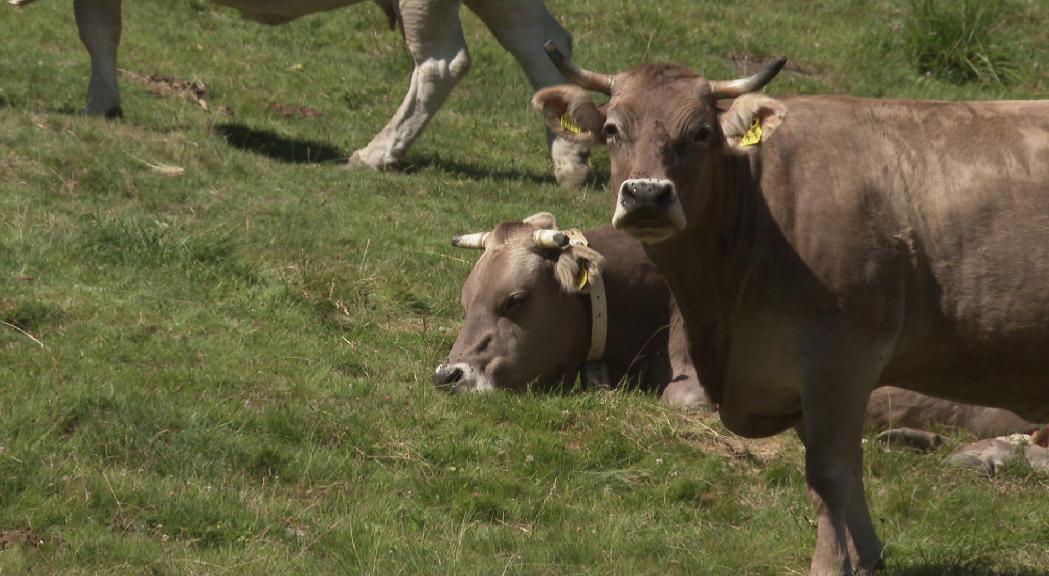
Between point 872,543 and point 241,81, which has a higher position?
point 872,543

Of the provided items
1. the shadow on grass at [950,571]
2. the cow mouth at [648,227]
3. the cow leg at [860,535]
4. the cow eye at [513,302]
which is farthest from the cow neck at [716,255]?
the cow eye at [513,302]

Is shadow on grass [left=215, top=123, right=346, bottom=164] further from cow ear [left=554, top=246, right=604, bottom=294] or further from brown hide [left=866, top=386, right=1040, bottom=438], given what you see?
brown hide [left=866, top=386, right=1040, bottom=438]

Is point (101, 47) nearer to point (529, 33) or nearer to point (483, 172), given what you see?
point (483, 172)

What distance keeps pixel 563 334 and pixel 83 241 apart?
3149 millimetres

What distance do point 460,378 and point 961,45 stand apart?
36.2 ft

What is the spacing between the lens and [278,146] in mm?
13953

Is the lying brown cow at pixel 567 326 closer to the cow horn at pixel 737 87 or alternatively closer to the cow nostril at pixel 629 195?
the cow horn at pixel 737 87

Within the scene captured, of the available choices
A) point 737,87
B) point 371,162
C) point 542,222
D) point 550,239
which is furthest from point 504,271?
point 371,162

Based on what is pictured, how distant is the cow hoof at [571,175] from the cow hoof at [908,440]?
558 cm

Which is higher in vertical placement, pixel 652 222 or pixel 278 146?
pixel 652 222

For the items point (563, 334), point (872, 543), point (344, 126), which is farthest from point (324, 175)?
point (872, 543)

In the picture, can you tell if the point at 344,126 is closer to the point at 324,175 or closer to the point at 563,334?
the point at 324,175

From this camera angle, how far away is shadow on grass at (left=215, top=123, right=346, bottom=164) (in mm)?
13703

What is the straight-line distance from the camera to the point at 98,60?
14.1m
